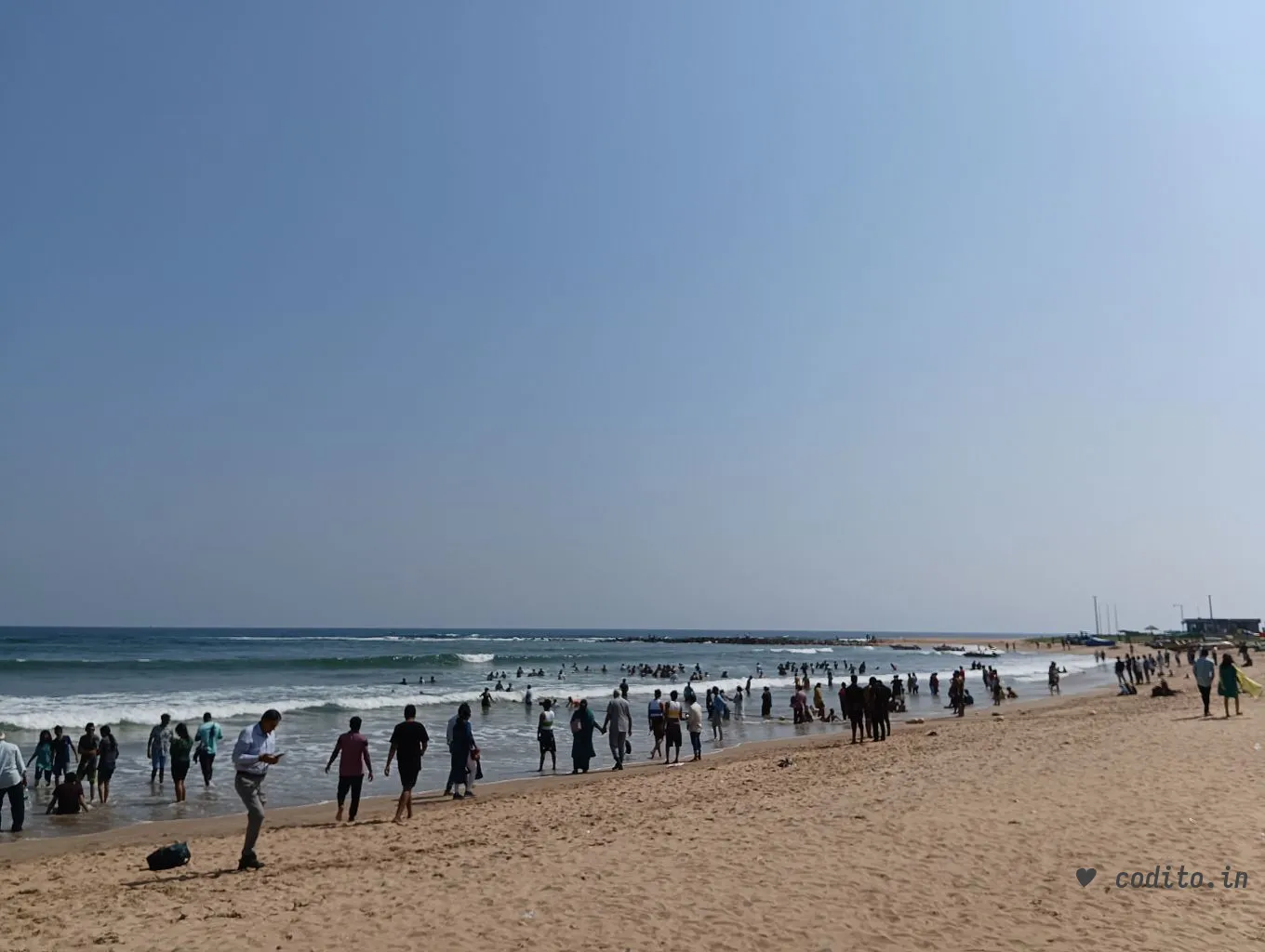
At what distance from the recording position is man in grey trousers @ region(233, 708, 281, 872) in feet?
28.9

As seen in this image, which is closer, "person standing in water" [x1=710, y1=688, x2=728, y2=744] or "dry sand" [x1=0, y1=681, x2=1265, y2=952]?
"dry sand" [x1=0, y1=681, x2=1265, y2=952]

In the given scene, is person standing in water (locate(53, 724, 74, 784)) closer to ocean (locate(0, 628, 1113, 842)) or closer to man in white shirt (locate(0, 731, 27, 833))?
ocean (locate(0, 628, 1113, 842))

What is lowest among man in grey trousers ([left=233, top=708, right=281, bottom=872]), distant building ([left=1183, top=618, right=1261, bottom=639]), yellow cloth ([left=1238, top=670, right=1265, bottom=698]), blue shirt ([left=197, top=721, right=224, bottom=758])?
distant building ([left=1183, top=618, right=1261, bottom=639])

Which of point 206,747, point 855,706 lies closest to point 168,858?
point 206,747

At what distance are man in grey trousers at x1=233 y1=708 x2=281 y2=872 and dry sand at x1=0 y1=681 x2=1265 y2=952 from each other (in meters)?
0.42

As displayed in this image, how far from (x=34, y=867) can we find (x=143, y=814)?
4151mm

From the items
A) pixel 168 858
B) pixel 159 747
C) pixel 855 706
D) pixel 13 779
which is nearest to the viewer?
pixel 168 858

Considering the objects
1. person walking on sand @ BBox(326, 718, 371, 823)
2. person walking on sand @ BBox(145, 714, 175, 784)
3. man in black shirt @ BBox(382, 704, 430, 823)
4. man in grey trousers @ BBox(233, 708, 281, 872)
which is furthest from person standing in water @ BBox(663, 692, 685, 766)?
man in grey trousers @ BBox(233, 708, 281, 872)

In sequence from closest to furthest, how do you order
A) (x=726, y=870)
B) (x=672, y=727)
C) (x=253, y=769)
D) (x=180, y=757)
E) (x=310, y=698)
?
(x=726, y=870)
(x=253, y=769)
(x=180, y=757)
(x=672, y=727)
(x=310, y=698)

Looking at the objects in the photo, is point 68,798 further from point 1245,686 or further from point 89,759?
point 1245,686

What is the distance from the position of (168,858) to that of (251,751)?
1.92m

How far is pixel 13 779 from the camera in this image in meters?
12.0

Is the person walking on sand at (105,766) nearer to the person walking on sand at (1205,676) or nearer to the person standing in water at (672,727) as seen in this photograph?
the person standing in water at (672,727)

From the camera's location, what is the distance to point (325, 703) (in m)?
31.9
